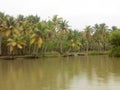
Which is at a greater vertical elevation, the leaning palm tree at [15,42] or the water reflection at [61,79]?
the leaning palm tree at [15,42]

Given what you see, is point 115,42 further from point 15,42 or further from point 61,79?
point 61,79

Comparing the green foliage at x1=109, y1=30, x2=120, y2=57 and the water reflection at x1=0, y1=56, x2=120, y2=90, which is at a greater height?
the green foliage at x1=109, y1=30, x2=120, y2=57

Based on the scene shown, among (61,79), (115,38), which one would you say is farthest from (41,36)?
(61,79)

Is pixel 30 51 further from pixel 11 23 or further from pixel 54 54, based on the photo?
pixel 11 23

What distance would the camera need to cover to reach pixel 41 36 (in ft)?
177

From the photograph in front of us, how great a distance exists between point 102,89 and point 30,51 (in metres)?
49.5

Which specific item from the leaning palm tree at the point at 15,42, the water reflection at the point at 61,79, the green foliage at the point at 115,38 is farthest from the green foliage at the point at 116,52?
the water reflection at the point at 61,79

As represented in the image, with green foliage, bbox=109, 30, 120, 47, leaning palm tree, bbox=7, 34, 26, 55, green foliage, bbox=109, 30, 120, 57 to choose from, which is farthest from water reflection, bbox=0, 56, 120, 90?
green foliage, bbox=109, 30, 120, 47

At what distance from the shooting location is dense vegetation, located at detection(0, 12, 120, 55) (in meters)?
53.5

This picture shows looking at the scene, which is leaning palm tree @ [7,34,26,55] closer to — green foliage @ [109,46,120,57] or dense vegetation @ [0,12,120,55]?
dense vegetation @ [0,12,120,55]

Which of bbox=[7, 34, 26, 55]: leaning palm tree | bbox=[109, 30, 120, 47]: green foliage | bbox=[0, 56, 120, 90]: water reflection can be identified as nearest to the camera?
bbox=[0, 56, 120, 90]: water reflection

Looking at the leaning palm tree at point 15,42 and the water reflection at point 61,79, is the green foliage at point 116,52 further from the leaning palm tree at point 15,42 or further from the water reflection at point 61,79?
the water reflection at point 61,79

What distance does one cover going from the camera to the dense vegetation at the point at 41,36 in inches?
2108

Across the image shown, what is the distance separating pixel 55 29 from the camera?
67938 mm
